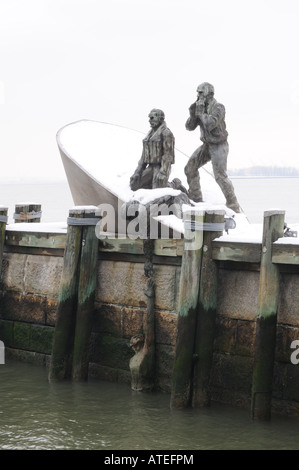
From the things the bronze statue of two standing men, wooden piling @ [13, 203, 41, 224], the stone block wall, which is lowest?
the stone block wall

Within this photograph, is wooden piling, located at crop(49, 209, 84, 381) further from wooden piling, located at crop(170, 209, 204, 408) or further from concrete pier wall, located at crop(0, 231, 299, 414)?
wooden piling, located at crop(170, 209, 204, 408)

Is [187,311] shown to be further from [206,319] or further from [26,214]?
[26,214]

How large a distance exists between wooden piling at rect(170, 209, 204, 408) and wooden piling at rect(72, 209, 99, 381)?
124cm

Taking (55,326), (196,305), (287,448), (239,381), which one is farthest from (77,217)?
(287,448)

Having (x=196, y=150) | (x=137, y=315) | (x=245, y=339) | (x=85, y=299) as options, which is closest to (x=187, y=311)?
(x=245, y=339)

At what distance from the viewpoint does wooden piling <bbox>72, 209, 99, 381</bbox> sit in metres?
8.31

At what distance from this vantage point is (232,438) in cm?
679

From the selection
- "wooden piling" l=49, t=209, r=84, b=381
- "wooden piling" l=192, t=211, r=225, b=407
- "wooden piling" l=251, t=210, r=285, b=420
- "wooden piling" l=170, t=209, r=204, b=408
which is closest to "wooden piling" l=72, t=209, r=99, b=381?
A: "wooden piling" l=49, t=209, r=84, b=381

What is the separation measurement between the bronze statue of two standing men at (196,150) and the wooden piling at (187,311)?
253 centimetres

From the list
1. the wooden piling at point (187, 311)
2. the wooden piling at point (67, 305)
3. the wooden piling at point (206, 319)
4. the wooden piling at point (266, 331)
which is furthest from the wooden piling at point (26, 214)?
the wooden piling at point (266, 331)

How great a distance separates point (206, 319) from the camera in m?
7.42

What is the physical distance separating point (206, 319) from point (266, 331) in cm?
63

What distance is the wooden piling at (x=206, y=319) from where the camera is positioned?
7391 mm

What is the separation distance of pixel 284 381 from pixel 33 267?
334 cm
